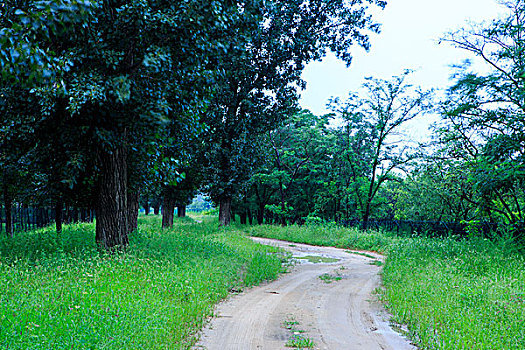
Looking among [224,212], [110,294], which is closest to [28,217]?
[224,212]

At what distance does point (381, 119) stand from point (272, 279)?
2133 centimetres

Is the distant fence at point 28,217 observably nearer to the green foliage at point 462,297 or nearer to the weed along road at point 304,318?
the weed along road at point 304,318

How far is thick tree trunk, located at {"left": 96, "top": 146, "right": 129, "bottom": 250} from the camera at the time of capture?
10305 millimetres

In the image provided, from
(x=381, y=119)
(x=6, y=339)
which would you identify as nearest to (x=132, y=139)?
(x=6, y=339)

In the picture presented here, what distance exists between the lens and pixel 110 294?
20.2 ft

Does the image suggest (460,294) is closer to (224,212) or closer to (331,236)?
(331,236)

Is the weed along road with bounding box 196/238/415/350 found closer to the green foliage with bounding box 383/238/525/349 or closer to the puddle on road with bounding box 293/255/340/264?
the green foliage with bounding box 383/238/525/349

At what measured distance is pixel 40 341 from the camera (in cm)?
418

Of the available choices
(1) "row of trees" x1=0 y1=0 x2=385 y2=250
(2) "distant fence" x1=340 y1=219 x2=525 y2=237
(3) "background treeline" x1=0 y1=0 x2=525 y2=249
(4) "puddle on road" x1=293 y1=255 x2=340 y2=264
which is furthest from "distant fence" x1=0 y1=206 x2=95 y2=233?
(2) "distant fence" x1=340 y1=219 x2=525 y2=237

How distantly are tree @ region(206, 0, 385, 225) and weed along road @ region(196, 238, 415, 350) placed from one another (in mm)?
8173

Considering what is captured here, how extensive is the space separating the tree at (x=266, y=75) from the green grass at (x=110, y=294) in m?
7.20

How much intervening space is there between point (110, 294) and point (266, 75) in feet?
56.8

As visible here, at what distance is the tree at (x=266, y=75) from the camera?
61.6ft

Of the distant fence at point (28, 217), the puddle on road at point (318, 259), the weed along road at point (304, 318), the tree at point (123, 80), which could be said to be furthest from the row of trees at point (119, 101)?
the distant fence at point (28, 217)
